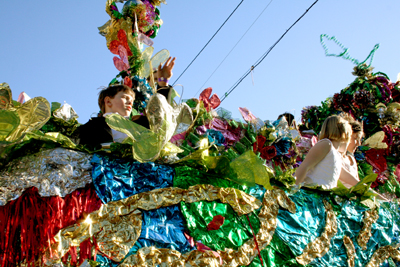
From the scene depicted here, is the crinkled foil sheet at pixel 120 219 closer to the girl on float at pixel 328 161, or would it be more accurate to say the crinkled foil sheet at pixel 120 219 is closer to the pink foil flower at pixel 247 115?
the girl on float at pixel 328 161

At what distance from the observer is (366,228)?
2.18 meters

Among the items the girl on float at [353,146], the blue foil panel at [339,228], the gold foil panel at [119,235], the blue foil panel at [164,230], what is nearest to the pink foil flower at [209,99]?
the girl on float at [353,146]

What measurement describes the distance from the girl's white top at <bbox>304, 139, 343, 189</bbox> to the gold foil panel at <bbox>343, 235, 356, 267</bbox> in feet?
1.29

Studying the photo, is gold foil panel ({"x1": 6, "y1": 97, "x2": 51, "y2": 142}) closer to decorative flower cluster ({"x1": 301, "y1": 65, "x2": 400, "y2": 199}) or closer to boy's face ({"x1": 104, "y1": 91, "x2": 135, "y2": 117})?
boy's face ({"x1": 104, "y1": 91, "x2": 135, "y2": 117})

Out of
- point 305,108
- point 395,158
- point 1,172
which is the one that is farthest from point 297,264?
point 305,108

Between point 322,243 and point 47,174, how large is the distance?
1358mm

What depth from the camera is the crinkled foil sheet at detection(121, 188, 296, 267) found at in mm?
1469

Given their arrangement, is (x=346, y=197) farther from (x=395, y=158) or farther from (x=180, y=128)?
(x=395, y=158)

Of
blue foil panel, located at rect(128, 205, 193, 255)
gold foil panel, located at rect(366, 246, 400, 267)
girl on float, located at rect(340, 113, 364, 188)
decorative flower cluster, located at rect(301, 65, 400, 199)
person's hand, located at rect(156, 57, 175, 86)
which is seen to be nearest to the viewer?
blue foil panel, located at rect(128, 205, 193, 255)

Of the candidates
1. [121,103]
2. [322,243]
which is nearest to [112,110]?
[121,103]

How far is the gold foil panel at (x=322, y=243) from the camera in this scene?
1880mm

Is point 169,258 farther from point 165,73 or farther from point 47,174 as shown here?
point 165,73

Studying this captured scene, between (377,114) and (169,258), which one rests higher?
(377,114)

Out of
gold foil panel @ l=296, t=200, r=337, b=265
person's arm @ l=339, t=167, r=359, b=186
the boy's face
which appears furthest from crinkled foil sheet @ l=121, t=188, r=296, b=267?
the boy's face
